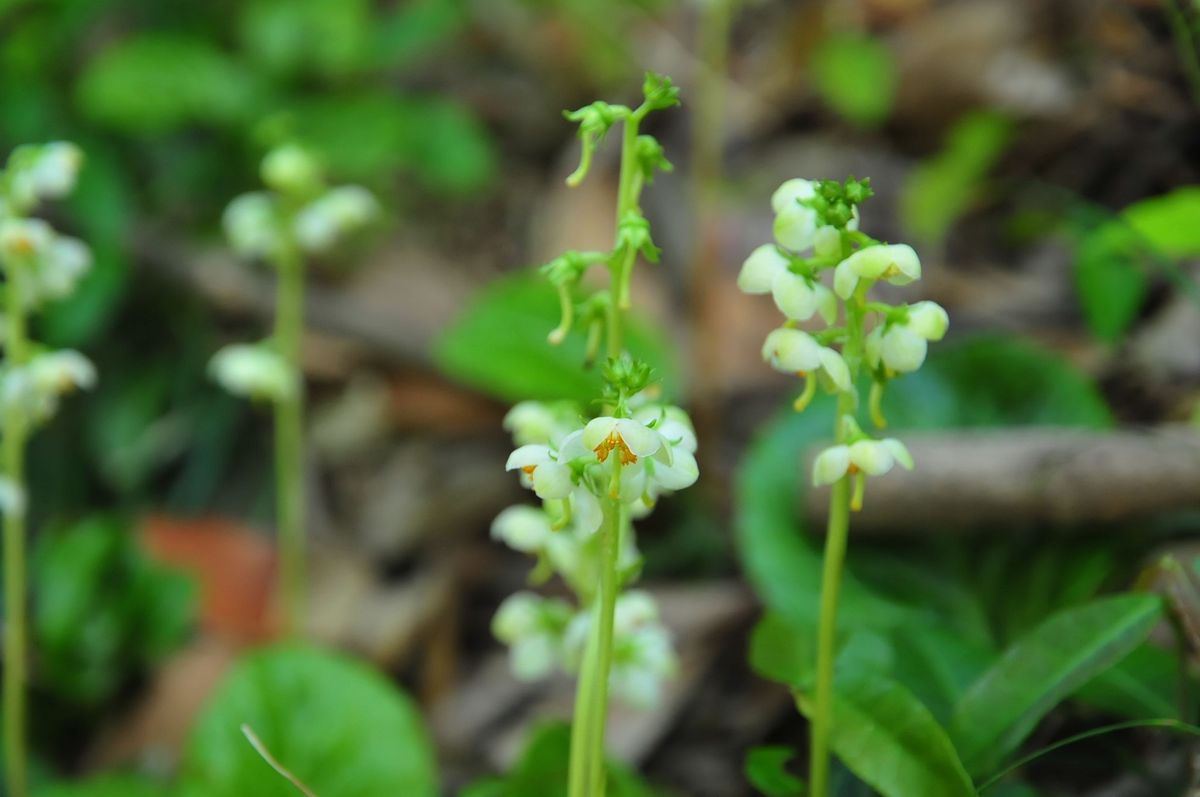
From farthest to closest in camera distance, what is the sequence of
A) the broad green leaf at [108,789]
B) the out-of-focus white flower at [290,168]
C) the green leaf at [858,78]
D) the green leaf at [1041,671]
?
the green leaf at [858,78] → the out-of-focus white flower at [290,168] → the broad green leaf at [108,789] → the green leaf at [1041,671]

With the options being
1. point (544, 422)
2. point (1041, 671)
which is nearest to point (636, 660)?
point (544, 422)

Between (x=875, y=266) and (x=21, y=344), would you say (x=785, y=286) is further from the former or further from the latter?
(x=21, y=344)

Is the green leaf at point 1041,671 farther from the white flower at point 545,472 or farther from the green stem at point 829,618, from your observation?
the white flower at point 545,472

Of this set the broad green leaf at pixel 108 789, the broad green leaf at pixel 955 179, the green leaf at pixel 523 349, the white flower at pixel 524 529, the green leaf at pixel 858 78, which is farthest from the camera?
the green leaf at pixel 858 78

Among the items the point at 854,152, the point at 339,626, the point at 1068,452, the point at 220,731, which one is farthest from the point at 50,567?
the point at 854,152

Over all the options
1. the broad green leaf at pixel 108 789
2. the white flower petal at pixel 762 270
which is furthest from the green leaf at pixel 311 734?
the white flower petal at pixel 762 270

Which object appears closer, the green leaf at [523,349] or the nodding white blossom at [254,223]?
the nodding white blossom at [254,223]
